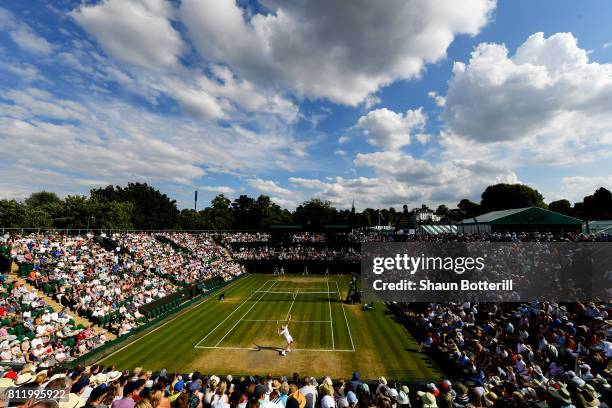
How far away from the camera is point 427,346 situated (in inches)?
731

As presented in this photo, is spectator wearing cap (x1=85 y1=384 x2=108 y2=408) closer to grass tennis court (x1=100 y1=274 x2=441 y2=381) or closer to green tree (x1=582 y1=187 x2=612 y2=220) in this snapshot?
grass tennis court (x1=100 y1=274 x2=441 y2=381)

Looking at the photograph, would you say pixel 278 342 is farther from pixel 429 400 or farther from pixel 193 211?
pixel 193 211

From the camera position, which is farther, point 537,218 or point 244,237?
point 244,237

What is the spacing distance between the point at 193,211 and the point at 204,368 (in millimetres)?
108365

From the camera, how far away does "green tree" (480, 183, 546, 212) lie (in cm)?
8738

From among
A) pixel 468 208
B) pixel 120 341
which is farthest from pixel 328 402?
pixel 468 208

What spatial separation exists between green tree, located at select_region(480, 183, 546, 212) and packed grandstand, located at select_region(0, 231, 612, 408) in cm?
7339

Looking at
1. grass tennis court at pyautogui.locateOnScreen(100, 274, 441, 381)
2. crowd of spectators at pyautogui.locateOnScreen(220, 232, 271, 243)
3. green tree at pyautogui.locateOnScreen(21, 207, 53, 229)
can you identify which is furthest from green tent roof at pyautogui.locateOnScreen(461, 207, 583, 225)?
green tree at pyautogui.locateOnScreen(21, 207, 53, 229)

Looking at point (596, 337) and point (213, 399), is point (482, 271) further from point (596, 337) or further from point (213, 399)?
point (213, 399)

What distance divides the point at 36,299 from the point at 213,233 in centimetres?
4096

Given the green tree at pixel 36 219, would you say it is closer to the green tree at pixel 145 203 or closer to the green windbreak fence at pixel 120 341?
the green tree at pixel 145 203

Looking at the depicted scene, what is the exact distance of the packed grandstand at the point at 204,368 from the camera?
8.58 m

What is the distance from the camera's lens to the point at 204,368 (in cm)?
1653

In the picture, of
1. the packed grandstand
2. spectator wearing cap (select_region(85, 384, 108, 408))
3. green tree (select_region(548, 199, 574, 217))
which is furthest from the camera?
green tree (select_region(548, 199, 574, 217))
